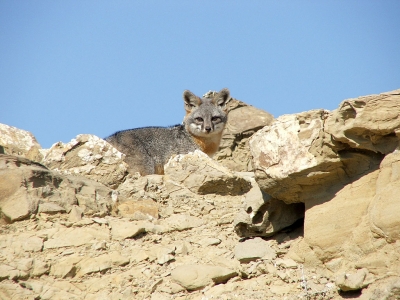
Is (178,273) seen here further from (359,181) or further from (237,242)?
(359,181)

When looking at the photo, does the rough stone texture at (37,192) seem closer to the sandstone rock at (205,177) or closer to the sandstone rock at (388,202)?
the sandstone rock at (205,177)

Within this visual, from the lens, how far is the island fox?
14328 mm

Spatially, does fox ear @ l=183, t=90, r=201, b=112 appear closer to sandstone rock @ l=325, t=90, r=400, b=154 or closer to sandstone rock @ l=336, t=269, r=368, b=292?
sandstone rock @ l=325, t=90, r=400, b=154

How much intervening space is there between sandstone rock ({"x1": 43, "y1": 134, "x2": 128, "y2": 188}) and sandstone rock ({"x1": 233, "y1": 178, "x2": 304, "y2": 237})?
336 centimetres

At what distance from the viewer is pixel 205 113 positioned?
16.2 meters

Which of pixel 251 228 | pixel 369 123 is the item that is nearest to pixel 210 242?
pixel 251 228

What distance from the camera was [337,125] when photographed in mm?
6672

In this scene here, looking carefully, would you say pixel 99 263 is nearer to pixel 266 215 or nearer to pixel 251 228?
pixel 251 228

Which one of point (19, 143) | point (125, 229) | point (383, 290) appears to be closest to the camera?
point (383, 290)

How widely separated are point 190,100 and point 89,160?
6.23 metres

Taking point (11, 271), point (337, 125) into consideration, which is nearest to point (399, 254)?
point (337, 125)

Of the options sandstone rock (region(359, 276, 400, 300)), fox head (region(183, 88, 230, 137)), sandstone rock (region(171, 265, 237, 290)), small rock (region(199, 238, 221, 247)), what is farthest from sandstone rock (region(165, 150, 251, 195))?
fox head (region(183, 88, 230, 137))

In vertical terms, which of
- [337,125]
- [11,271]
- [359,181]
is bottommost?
[11,271]

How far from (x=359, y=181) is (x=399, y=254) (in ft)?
3.43
